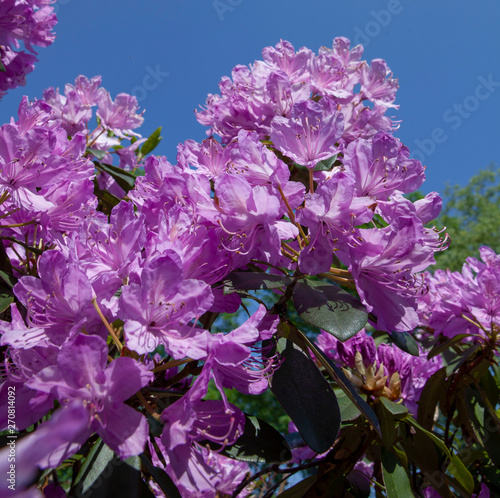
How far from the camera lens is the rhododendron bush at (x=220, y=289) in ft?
3.07

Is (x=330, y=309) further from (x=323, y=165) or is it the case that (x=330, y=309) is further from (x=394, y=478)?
(x=394, y=478)

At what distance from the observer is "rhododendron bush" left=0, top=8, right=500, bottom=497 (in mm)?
936

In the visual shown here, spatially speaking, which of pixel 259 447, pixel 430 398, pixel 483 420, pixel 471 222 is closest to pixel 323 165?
pixel 259 447

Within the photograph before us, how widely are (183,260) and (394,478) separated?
3.34ft

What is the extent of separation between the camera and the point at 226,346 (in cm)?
98

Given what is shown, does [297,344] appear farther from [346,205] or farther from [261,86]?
[261,86]

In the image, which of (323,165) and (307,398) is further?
(323,165)

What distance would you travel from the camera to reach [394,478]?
5.09 ft

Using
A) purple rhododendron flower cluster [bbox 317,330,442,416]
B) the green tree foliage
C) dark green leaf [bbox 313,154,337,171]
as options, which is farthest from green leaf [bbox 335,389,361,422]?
the green tree foliage

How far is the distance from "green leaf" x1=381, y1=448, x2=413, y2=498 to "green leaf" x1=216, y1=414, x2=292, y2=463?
517 millimetres

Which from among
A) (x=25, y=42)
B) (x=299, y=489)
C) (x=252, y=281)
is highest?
(x=25, y=42)

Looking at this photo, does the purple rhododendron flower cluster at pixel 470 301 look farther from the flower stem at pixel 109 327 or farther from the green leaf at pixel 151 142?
the green leaf at pixel 151 142

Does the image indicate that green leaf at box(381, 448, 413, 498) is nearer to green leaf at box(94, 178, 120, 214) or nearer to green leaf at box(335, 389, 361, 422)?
green leaf at box(335, 389, 361, 422)

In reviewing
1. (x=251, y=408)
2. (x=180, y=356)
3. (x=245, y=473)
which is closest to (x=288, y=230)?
(x=180, y=356)
